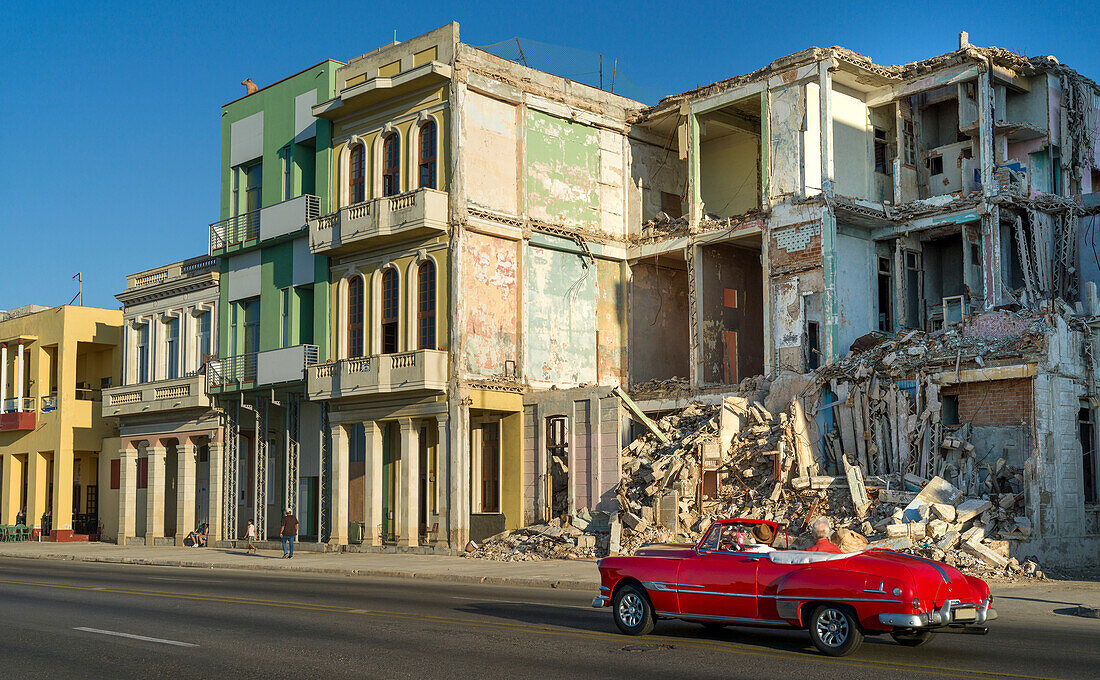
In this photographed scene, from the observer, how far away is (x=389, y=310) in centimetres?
3628

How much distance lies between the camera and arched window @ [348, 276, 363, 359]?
37.0 metres

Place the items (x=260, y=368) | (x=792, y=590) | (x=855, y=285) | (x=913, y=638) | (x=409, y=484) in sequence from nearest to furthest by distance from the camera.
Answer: (x=792, y=590) → (x=913, y=638) → (x=855, y=285) → (x=409, y=484) → (x=260, y=368)

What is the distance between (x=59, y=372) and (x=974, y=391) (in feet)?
127

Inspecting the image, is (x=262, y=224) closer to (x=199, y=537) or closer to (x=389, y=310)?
(x=389, y=310)

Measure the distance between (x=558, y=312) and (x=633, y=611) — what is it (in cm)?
2340

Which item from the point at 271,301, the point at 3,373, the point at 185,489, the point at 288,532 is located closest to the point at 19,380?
the point at 3,373

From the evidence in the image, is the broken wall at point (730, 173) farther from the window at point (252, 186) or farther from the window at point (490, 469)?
the window at point (252, 186)

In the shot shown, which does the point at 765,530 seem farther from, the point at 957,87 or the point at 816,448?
the point at 957,87

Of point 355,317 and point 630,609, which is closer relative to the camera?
point 630,609

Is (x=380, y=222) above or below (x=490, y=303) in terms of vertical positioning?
above

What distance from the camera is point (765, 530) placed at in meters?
13.5

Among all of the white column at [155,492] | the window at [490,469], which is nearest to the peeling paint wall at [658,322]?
the window at [490,469]

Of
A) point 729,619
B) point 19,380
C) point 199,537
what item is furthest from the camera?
point 19,380

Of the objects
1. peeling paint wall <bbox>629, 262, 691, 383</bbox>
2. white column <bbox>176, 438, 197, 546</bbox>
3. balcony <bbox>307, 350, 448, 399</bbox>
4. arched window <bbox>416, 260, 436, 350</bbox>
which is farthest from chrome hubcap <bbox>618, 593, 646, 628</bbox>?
white column <bbox>176, 438, 197, 546</bbox>
